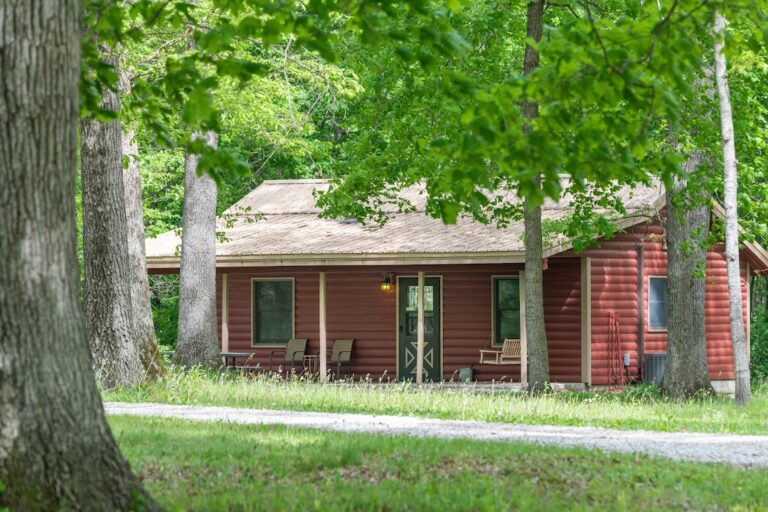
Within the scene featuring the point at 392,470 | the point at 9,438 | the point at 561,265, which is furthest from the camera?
the point at 561,265

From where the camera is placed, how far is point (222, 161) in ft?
25.7

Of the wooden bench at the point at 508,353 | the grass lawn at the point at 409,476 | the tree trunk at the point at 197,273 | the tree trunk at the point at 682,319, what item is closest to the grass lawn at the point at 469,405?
the tree trunk at the point at 682,319

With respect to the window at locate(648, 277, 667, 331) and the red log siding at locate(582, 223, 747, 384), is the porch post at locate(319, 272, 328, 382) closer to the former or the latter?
the red log siding at locate(582, 223, 747, 384)

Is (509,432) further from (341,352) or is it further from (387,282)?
(341,352)

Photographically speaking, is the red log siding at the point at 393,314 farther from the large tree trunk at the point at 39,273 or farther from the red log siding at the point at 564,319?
the large tree trunk at the point at 39,273

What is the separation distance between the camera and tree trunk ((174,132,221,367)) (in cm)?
2595

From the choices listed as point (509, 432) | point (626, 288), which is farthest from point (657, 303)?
point (509, 432)

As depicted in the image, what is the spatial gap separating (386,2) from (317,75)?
54.2ft

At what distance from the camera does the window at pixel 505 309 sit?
27109 mm

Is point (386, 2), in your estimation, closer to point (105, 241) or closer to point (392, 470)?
point (392, 470)

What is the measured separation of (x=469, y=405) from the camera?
1777 cm

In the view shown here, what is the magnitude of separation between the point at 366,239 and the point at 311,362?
11.2 feet

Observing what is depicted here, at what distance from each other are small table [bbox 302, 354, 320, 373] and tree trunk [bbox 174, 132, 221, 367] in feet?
9.20

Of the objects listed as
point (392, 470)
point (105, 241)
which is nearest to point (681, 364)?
point (105, 241)
